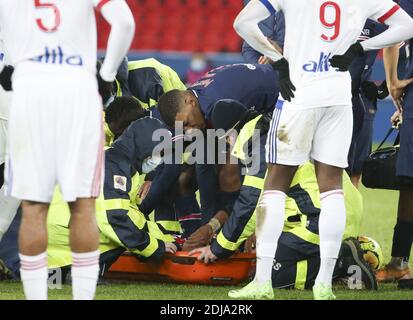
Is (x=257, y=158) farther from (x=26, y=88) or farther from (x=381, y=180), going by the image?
(x=26, y=88)

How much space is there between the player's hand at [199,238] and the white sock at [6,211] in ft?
3.21

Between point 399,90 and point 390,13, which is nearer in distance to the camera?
point 390,13

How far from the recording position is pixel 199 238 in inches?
238

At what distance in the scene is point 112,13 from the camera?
14.3ft

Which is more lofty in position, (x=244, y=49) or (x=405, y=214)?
(x=244, y=49)

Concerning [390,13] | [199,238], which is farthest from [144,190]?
[390,13]

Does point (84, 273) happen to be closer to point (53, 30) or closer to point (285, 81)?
point (53, 30)

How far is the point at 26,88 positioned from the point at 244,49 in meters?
3.69

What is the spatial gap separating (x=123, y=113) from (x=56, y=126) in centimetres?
206

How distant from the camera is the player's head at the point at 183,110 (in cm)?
627

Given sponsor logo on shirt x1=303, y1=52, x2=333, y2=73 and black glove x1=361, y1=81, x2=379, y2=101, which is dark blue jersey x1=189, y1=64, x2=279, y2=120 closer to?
black glove x1=361, y1=81, x2=379, y2=101
